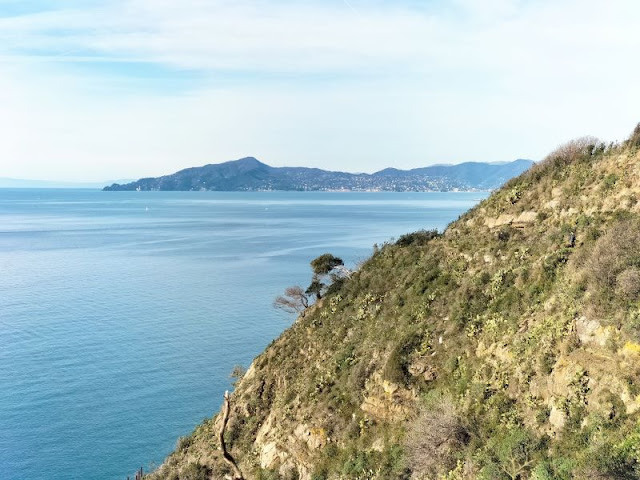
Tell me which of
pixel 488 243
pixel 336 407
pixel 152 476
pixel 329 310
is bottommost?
pixel 152 476

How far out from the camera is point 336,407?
79.8 ft

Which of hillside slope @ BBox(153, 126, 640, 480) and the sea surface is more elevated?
hillside slope @ BBox(153, 126, 640, 480)

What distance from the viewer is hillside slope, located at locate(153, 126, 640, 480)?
1541cm

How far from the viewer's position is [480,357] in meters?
20.3

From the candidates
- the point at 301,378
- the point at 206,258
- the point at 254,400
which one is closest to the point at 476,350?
the point at 301,378

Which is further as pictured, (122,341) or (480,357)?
(122,341)

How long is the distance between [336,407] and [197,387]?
28360 mm

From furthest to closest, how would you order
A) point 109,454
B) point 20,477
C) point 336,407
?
point 109,454 < point 20,477 < point 336,407

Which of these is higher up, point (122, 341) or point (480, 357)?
point (480, 357)

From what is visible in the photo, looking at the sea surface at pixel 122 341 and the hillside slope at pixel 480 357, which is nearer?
the hillside slope at pixel 480 357

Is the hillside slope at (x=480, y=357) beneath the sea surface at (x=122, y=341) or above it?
above

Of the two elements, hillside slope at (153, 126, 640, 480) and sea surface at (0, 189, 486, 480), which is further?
sea surface at (0, 189, 486, 480)

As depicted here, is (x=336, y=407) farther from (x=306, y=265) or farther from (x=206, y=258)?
(x=206, y=258)

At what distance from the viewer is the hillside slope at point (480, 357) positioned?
15406mm
